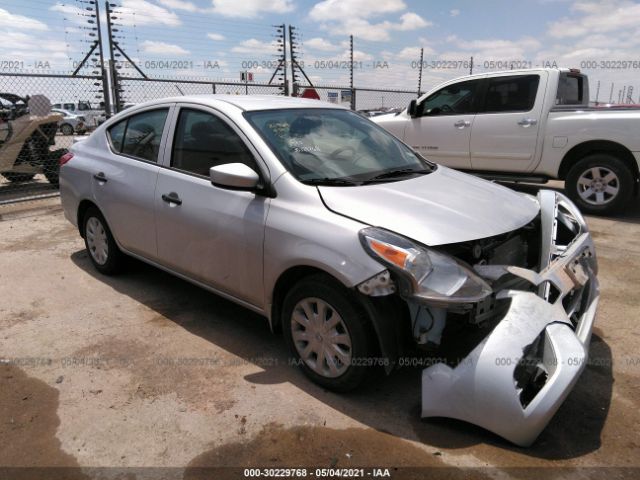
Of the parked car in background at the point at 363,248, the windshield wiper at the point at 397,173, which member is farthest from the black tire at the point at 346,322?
the windshield wiper at the point at 397,173

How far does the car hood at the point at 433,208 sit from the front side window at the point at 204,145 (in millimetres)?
729

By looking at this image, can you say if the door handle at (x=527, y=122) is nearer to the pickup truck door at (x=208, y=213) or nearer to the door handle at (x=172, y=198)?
the pickup truck door at (x=208, y=213)

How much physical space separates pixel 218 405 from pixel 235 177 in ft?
4.27

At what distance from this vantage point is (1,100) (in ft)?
28.4

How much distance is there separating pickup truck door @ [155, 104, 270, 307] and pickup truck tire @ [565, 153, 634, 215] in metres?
5.48

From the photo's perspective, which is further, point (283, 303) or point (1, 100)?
point (1, 100)

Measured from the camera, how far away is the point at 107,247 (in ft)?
15.1

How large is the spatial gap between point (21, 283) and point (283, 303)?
9.99ft

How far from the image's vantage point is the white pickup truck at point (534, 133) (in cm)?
666

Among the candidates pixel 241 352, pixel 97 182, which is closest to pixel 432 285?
pixel 241 352

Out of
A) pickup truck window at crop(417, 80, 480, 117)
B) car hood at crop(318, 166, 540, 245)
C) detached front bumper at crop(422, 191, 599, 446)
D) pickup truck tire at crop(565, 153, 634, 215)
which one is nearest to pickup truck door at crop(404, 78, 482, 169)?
pickup truck window at crop(417, 80, 480, 117)

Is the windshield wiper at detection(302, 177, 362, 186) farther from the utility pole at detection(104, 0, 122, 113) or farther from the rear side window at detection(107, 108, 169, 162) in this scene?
the utility pole at detection(104, 0, 122, 113)

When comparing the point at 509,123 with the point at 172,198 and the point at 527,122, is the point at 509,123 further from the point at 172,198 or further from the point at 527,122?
the point at 172,198

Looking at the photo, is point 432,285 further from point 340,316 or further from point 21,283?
point 21,283
